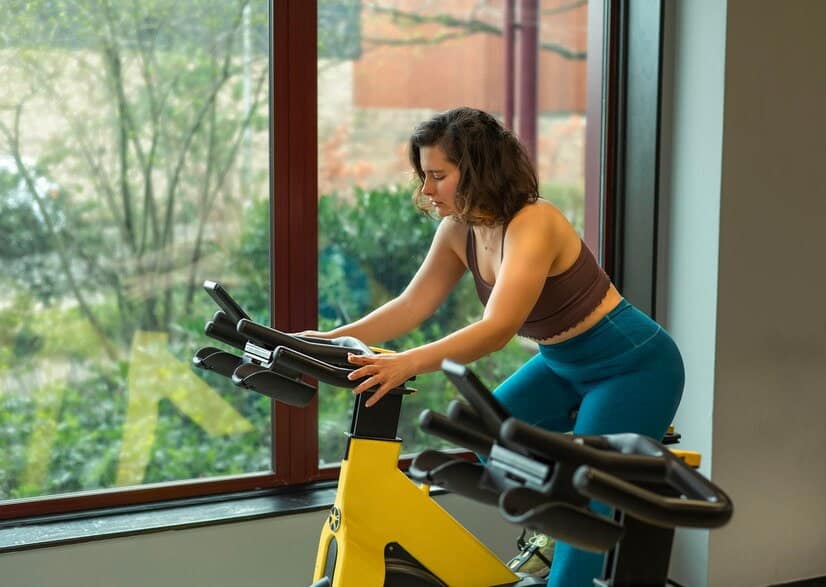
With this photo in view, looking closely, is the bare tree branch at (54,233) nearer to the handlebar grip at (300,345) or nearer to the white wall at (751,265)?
the handlebar grip at (300,345)

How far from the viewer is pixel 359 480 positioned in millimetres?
1954

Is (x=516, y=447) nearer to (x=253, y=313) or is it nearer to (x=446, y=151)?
(x=446, y=151)

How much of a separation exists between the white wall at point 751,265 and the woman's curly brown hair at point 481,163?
94cm

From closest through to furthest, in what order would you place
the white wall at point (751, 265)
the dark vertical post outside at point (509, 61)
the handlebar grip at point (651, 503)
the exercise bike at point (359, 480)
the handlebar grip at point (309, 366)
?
the handlebar grip at point (651, 503) < the handlebar grip at point (309, 366) < the exercise bike at point (359, 480) < the white wall at point (751, 265) < the dark vertical post outside at point (509, 61)

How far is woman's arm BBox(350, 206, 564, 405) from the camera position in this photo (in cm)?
183

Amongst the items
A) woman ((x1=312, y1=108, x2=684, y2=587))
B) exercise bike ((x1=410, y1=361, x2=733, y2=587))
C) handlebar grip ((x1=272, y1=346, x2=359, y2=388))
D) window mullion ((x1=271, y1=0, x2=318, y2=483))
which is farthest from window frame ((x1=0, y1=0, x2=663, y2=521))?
exercise bike ((x1=410, y1=361, x2=733, y2=587))

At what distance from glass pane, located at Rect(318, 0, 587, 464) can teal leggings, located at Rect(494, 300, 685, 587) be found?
2.54 ft

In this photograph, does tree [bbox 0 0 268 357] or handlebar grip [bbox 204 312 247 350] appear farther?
tree [bbox 0 0 268 357]

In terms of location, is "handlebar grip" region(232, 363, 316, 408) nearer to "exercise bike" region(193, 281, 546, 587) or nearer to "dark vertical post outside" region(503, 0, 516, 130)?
"exercise bike" region(193, 281, 546, 587)

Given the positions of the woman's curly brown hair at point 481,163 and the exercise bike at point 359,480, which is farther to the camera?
the woman's curly brown hair at point 481,163

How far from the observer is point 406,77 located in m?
2.90

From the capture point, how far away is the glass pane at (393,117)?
2.81 metres

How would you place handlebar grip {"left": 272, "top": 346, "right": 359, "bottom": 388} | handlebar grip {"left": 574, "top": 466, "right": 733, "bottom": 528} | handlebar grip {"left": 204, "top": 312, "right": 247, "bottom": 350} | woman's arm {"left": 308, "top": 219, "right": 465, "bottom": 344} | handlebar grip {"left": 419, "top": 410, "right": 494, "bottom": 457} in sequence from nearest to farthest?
1. handlebar grip {"left": 574, "top": 466, "right": 733, "bottom": 528}
2. handlebar grip {"left": 419, "top": 410, "right": 494, "bottom": 457}
3. handlebar grip {"left": 272, "top": 346, "right": 359, "bottom": 388}
4. handlebar grip {"left": 204, "top": 312, "right": 247, "bottom": 350}
5. woman's arm {"left": 308, "top": 219, "right": 465, "bottom": 344}

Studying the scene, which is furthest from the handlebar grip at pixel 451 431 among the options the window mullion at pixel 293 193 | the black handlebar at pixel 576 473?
the window mullion at pixel 293 193
